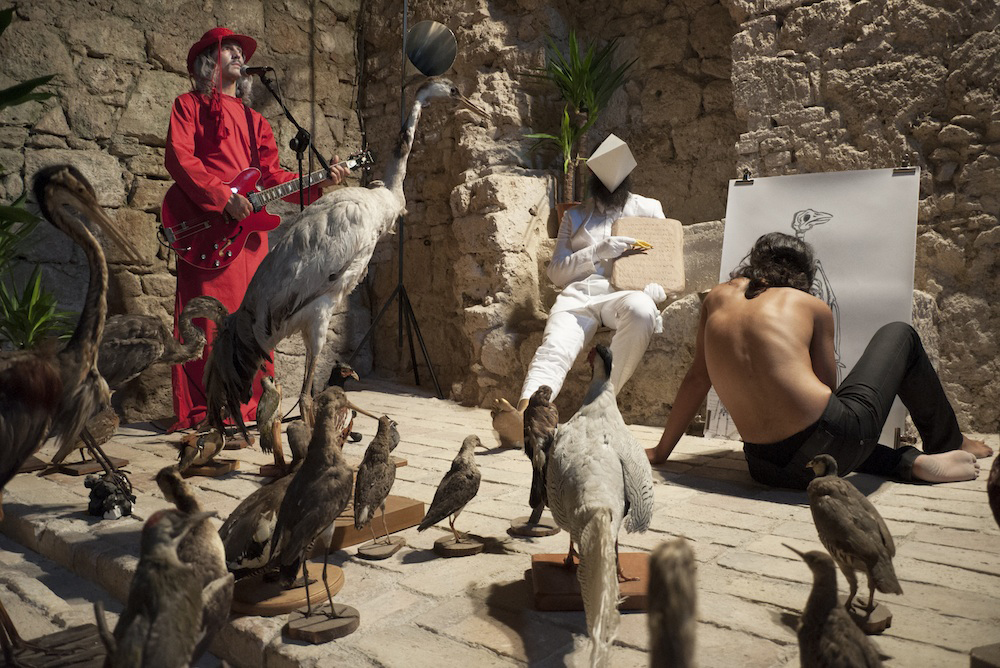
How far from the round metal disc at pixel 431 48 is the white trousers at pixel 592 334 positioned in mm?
2801

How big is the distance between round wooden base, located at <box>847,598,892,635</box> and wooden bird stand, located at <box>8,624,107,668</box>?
2098mm

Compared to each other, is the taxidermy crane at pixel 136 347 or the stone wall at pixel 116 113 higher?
the stone wall at pixel 116 113

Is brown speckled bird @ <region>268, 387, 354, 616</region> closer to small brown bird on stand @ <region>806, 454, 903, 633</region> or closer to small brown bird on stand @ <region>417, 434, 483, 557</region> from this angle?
small brown bird on stand @ <region>417, 434, 483, 557</region>

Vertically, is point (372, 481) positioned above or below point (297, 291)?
below

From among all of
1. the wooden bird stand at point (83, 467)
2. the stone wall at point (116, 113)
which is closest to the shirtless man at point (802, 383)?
the wooden bird stand at point (83, 467)

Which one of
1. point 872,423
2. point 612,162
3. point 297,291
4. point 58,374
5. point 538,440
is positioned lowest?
point 538,440

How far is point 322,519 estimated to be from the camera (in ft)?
6.89

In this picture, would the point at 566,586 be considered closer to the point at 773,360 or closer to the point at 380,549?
the point at 380,549

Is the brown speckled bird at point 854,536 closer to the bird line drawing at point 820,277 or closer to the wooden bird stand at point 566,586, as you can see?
the wooden bird stand at point 566,586

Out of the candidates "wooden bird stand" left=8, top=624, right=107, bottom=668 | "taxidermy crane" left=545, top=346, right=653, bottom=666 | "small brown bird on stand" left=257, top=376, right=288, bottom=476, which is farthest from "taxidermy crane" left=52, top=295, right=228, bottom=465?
"taxidermy crane" left=545, top=346, right=653, bottom=666

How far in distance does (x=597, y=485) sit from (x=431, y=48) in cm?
544

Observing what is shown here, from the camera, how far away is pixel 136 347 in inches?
151

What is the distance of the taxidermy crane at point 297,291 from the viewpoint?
3.99 metres

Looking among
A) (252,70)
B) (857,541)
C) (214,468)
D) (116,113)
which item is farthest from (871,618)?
(116,113)
